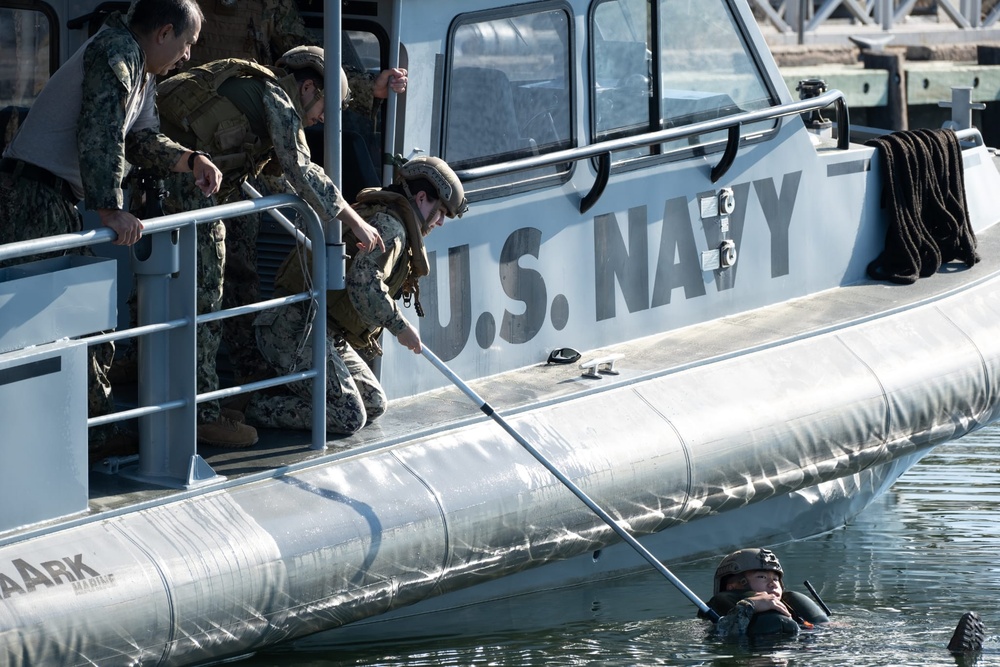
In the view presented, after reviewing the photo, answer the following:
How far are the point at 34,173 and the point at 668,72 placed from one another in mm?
2709

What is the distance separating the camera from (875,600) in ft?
21.0

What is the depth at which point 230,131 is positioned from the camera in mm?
5109

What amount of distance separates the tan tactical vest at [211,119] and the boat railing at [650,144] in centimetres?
76

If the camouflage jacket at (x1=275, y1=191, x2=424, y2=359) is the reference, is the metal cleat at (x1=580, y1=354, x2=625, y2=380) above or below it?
below

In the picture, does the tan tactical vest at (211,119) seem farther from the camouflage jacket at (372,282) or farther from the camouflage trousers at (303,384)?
the camouflage trousers at (303,384)

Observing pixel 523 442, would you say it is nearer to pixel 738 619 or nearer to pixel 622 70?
pixel 738 619

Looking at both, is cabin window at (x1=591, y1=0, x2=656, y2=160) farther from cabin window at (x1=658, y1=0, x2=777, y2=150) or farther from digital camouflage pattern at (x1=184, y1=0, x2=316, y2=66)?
digital camouflage pattern at (x1=184, y1=0, x2=316, y2=66)

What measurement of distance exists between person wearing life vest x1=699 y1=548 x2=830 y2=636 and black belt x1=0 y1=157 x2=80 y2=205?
2660 millimetres

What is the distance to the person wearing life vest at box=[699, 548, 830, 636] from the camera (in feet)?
18.6

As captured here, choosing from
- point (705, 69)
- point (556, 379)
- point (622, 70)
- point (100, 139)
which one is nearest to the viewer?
point (100, 139)

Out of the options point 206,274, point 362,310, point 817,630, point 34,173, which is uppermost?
point 34,173

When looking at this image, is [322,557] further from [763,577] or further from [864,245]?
[864,245]

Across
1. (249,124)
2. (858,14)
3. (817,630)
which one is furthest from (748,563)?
(858,14)

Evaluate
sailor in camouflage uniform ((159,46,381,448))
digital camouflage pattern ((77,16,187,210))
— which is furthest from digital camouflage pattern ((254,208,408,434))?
digital camouflage pattern ((77,16,187,210))
